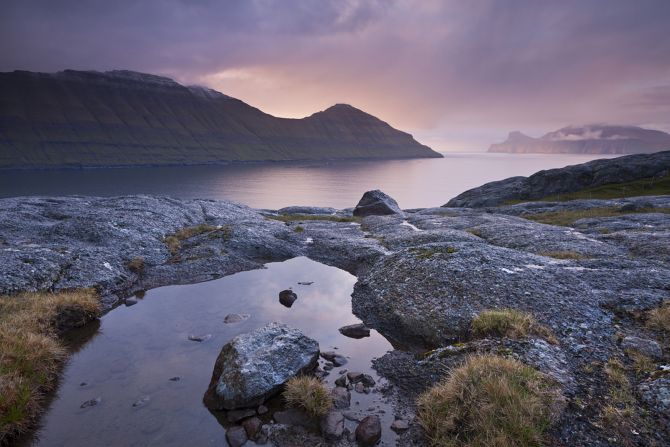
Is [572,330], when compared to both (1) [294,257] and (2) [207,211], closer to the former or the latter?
(1) [294,257]

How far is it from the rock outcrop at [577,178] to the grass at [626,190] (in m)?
3.65

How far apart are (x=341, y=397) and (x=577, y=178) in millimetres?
130691

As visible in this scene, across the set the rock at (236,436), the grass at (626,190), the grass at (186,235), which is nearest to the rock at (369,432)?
the rock at (236,436)

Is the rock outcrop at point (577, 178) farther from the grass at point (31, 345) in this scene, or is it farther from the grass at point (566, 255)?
the grass at point (31, 345)

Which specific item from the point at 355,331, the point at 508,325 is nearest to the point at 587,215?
the point at 508,325

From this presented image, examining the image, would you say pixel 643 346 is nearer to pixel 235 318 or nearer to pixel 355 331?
pixel 355 331

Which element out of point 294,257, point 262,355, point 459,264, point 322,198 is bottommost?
point 322,198

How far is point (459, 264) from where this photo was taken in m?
23.0

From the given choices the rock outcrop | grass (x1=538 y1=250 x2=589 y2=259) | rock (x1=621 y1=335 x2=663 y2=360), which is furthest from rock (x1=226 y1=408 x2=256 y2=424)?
the rock outcrop

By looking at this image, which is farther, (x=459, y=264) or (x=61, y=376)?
(x=459, y=264)

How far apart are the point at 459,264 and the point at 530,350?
30.4 ft

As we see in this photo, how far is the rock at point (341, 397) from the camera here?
1333cm

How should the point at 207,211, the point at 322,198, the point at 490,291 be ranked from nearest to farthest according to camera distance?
the point at 490,291 < the point at 207,211 < the point at 322,198

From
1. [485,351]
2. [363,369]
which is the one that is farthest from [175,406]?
[485,351]
